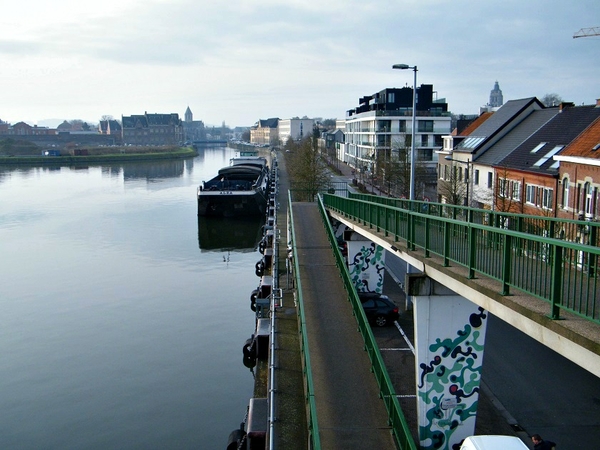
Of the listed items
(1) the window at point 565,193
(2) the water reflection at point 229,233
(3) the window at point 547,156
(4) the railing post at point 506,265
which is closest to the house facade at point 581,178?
(1) the window at point 565,193

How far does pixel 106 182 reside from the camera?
85250 mm

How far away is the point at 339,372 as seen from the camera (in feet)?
38.4

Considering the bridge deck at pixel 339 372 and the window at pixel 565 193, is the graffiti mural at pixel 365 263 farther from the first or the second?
the window at pixel 565 193

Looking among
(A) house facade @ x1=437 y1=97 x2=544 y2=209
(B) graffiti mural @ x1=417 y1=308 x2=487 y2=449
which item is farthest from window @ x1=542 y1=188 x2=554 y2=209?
(B) graffiti mural @ x1=417 y1=308 x2=487 y2=449

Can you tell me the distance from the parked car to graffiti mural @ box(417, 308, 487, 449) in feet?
24.6

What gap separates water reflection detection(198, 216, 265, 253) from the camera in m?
40.4

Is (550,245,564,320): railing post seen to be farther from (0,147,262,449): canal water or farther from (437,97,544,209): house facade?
(437,97,544,209): house facade

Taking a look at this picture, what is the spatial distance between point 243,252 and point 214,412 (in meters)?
23.1

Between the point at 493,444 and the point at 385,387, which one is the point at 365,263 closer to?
the point at 385,387

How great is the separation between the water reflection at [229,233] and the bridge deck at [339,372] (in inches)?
879

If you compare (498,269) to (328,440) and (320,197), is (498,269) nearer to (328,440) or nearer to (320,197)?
(328,440)

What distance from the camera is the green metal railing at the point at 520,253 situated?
23.3 feet

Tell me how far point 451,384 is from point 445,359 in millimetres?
565

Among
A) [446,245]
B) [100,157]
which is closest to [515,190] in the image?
[446,245]
